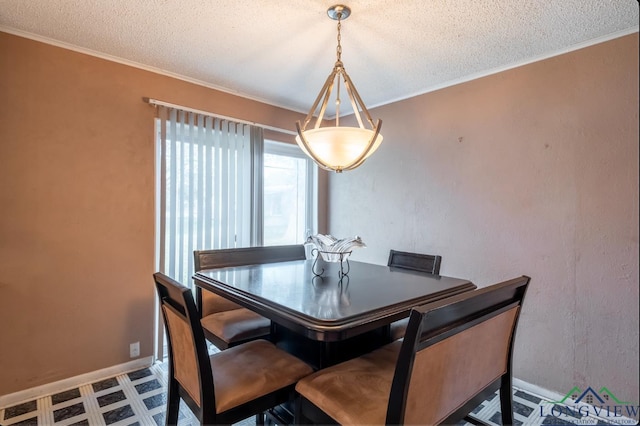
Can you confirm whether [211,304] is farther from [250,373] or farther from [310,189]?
Result: [310,189]

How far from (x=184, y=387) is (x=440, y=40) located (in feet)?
8.03

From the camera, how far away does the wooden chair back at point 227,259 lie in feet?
7.20

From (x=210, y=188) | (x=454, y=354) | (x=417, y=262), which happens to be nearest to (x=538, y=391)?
(x=417, y=262)

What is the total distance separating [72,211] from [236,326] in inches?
56.3

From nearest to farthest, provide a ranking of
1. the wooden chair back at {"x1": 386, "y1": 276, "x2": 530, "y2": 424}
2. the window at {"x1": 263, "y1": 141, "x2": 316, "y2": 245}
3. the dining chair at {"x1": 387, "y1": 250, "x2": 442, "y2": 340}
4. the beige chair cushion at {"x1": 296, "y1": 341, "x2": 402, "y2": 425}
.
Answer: the wooden chair back at {"x1": 386, "y1": 276, "x2": 530, "y2": 424}
the beige chair cushion at {"x1": 296, "y1": 341, "x2": 402, "y2": 425}
the dining chair at {"x1": 387, "y1": 250, "x2": 442, "y2": 340}
the window at {"x1": 263, "y1": 141, "x2": 316, "y2": 245}

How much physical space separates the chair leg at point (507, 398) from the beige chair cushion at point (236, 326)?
4.14 feet

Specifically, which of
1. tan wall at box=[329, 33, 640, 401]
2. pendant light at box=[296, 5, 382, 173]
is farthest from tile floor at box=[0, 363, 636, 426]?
pendant light at box=[296, 5, 382, 173]

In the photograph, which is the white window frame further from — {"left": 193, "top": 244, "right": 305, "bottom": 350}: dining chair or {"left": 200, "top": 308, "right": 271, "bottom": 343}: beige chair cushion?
{"left": 200, "top": 308, "right": 271, "bottom": 343}: beige chair cushion

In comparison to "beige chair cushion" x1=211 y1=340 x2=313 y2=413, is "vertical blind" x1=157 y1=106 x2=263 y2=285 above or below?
above

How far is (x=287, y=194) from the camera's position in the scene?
12.0 ft

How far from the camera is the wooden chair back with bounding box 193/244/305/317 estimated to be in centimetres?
219

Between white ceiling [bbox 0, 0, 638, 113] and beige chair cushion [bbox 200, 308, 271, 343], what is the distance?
1807 mm

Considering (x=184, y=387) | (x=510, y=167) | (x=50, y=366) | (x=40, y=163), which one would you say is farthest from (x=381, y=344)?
(x=40, y=163)

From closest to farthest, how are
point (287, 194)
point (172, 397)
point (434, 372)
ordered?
point (434, 372) → point (172, 397) → point (287, 194)
